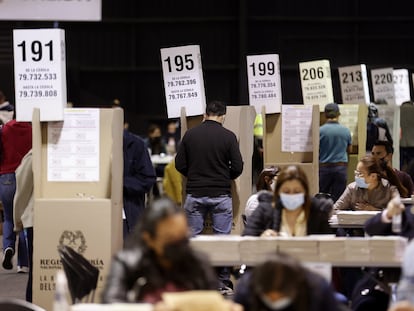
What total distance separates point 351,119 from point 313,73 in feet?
3.46

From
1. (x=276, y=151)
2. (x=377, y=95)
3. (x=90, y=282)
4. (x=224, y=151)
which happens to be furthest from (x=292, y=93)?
(x=90, y=282)

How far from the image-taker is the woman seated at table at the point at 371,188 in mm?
9445

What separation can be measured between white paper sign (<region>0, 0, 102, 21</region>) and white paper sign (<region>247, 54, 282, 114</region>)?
8.62 ft

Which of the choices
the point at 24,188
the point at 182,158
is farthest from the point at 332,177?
the point at 24,188

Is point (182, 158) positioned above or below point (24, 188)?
above

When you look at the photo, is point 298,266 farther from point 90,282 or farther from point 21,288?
point 21,288

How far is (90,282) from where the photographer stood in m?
8.31

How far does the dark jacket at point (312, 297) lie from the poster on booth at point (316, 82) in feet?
32.9

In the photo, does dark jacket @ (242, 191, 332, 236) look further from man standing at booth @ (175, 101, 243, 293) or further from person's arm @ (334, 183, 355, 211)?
man standing at booth @ (175, 101, 243, 293)

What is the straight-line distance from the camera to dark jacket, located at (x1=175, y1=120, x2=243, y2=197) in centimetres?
1091

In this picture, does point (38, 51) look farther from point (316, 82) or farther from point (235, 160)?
point (316, 82)

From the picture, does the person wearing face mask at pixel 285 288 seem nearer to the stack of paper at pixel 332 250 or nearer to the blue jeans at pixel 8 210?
the stack of paper at pixel 332 250

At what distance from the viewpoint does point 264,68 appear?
12844mm

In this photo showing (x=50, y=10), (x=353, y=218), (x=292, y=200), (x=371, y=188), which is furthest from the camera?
(x=50, y=10)
